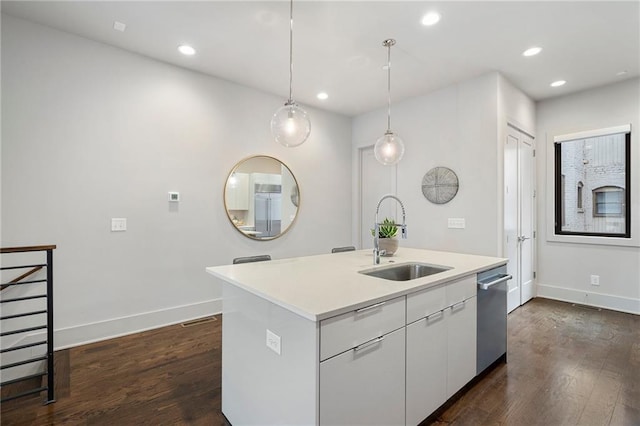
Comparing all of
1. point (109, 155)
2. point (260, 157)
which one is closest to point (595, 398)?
point (260, 157)

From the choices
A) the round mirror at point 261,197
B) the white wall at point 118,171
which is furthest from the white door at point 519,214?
the white wall at point 118,171

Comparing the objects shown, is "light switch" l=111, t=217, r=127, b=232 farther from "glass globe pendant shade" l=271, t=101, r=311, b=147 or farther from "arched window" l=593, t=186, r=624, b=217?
"arched window" l=593, t=186, r=624, b=217

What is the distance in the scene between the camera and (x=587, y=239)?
4141 mm

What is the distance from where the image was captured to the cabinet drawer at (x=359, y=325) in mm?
1261

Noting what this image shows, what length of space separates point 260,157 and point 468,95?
108 inches

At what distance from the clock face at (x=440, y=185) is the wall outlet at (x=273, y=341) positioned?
328 centimetres

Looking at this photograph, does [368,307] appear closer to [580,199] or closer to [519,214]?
[519,214]

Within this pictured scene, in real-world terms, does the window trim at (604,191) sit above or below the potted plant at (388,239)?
above

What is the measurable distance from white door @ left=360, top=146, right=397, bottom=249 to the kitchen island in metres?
2.83

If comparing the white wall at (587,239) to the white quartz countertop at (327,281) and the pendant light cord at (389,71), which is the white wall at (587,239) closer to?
the pendant light cord at (389,71)

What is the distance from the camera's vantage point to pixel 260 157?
165 inches

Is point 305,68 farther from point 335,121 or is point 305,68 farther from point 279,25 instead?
point 335,121

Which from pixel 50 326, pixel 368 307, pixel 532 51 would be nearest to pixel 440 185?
pixel 532 51

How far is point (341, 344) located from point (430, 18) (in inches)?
104
